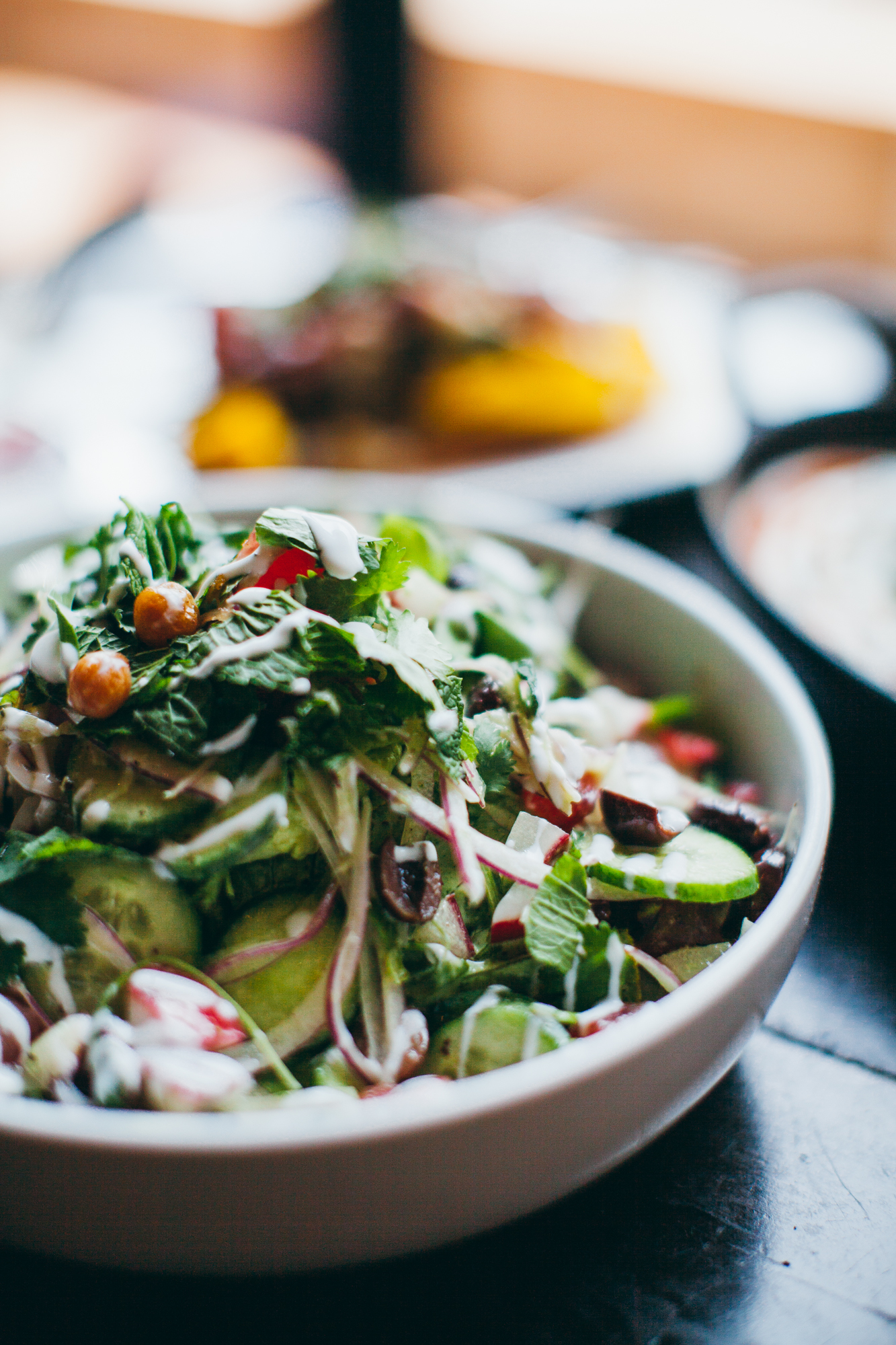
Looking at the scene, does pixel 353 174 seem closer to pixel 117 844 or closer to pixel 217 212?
pixel 217 212

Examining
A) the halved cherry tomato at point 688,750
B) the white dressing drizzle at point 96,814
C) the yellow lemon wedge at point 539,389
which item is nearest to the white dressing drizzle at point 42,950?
the white dressing drizzle at point 96,814

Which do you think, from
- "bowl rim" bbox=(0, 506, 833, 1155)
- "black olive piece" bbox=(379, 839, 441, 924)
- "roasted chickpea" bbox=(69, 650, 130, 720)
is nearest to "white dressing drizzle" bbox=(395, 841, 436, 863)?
"black olive piece" bbox=(379, 839, 441, 924)

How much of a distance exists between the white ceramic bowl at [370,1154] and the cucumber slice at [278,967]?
189 millimetres

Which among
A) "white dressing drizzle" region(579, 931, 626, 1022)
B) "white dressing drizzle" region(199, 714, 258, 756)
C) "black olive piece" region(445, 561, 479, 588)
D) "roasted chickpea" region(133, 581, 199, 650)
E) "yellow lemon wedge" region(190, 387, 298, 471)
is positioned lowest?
"yellow lemon wedge" region(190, 387, 298, 471)

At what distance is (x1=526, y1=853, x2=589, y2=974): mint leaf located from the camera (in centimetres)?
99

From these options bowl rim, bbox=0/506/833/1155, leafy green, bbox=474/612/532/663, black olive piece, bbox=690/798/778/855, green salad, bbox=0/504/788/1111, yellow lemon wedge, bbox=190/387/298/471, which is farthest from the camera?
yellow lemon wedge, bbox=190/387/298/471

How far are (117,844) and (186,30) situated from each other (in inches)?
328

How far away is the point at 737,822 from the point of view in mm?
1179

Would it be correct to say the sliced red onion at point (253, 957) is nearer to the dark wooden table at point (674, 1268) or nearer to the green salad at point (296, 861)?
the green salad at point (296, 861)

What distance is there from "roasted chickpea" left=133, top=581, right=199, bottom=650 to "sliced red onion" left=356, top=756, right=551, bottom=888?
9.2 inches

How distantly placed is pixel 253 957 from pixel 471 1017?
22 centimetres

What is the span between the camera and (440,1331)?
0.84 m

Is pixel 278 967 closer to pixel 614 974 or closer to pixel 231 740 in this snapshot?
pixel 231 740

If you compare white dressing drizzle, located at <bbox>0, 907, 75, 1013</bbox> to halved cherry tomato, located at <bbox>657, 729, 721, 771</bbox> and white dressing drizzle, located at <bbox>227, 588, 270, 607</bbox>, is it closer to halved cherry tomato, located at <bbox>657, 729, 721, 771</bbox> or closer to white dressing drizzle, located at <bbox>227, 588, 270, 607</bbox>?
white dressing drizzle, located at <bbox>227, 588, 270, 607</bbox>
